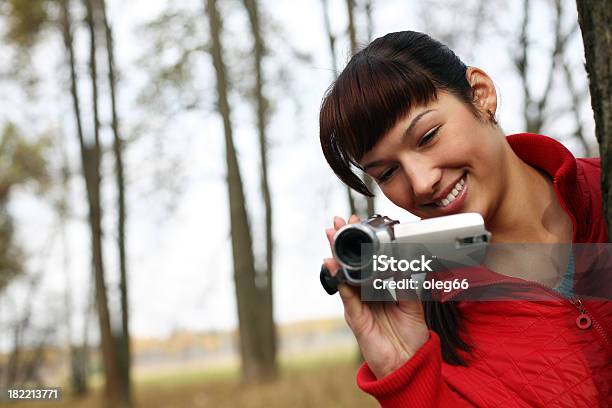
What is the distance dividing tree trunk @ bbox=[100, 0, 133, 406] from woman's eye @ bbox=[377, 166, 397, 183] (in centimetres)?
904

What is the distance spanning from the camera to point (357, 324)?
1549 millimetres

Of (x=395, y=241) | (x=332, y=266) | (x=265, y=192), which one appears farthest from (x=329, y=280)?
(x=265, y=192)

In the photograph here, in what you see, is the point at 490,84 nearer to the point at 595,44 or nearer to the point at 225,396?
the point at 595,44

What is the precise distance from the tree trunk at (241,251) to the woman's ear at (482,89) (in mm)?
8580

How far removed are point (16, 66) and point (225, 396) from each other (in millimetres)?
7315

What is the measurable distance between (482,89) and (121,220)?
916 centimetres

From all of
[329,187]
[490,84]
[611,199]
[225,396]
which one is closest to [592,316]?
[611,199]

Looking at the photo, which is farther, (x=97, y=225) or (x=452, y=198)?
(x=97, y=225)

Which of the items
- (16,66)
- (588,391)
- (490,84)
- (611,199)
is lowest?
(588,391)

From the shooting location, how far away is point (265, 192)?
11914mm

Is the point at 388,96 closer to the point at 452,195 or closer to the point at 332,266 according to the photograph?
the point at 452,195

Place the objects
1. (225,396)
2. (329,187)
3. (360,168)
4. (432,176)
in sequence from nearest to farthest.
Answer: (432,176)
(360,168)
(225,396)
(329,187)

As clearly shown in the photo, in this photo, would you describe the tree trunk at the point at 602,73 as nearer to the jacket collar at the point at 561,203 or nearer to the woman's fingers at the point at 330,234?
the jacket collar at the point at 561,203

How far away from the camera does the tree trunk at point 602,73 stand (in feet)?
5.05
